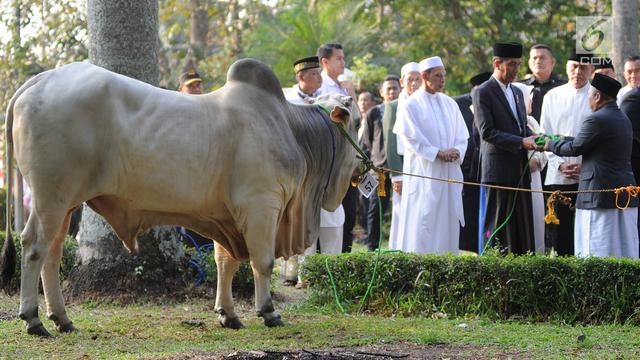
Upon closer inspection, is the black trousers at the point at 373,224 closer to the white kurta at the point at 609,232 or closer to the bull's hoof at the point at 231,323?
the white kurta at the point at 609,232

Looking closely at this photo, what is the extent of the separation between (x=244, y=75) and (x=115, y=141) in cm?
136

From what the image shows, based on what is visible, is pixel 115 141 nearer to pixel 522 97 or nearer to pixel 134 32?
pixel 134 32

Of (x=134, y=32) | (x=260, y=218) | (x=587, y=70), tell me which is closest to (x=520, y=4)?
(x=587, y=70)

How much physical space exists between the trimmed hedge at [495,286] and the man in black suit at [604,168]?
1348 mm

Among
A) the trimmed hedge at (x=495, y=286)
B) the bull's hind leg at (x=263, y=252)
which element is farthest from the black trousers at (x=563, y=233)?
the bull's hind leg at (x=263, y=252)

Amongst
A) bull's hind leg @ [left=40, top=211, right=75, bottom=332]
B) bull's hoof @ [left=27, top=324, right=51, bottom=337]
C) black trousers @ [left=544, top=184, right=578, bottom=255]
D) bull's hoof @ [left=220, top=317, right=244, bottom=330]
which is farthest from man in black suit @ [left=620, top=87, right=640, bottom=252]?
bull's hoof @ [left=27, top=324, right=51, bottom=337]

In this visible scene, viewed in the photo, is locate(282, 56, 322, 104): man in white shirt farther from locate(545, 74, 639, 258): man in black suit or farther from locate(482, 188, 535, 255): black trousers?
locate(545, 74, 639, 258): man in black suit

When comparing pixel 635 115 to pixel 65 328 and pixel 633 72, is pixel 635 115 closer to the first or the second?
pixel 633 72

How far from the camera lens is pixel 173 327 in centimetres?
834

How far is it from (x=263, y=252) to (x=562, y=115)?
498 centimetres

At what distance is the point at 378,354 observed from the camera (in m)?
6.70

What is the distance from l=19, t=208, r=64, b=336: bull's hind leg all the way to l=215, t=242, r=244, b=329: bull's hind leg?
4.78 ft

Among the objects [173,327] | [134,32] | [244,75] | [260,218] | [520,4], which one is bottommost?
[173,327]

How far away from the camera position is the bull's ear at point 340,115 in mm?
8648
